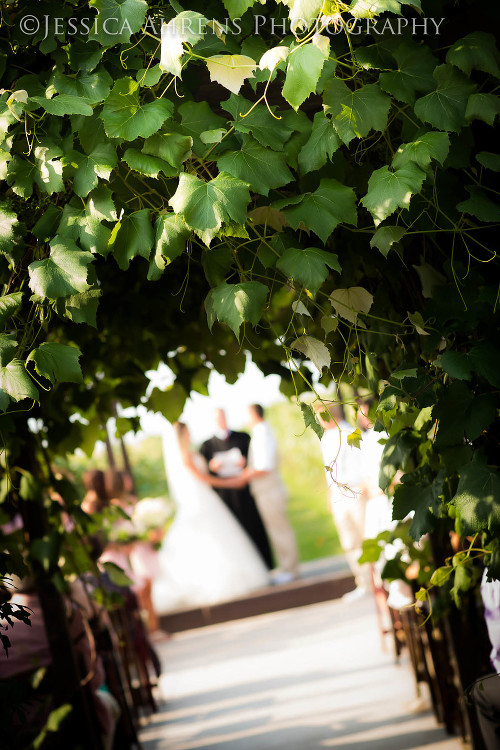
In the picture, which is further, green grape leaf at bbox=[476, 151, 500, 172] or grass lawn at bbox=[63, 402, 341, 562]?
grass lawn at bbox=[63, 402, 341, 562]

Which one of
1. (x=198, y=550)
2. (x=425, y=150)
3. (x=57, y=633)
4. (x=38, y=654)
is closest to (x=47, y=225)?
(x=425, y=150)

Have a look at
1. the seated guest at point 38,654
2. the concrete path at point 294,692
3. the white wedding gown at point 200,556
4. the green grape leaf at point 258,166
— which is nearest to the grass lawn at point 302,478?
the white wedding gown at point 200,556

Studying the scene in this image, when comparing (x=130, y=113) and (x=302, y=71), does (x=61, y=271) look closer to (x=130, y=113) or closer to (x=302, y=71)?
(x=130, y=113)

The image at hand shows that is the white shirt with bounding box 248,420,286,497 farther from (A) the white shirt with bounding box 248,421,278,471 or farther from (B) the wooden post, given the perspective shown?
(B) the wooden post

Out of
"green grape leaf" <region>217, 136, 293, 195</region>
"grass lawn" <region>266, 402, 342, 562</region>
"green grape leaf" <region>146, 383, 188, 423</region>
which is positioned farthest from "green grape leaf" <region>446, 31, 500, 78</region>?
"grass lawn" <region>266, 402, 342, 562</region>

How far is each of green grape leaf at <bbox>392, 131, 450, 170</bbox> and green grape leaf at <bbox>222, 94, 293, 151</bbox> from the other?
0.75 feet

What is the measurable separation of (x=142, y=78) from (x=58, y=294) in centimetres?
44

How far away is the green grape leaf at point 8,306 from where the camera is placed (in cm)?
161

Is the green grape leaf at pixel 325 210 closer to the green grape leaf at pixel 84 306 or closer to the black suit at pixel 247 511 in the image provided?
the green grape leaf at pixel 84 306

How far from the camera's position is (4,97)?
5.18ft

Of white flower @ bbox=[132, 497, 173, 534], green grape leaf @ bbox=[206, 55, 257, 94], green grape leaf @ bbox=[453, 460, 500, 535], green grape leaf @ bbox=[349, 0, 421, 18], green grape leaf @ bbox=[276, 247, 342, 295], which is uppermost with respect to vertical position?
green grape leaf @ bbox=[349, 0, 421, 18]

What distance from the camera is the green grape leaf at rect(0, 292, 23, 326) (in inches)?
63.2

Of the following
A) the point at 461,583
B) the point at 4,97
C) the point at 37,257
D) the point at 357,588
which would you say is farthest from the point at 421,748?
the point at 357,588

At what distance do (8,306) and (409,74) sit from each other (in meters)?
0.91
